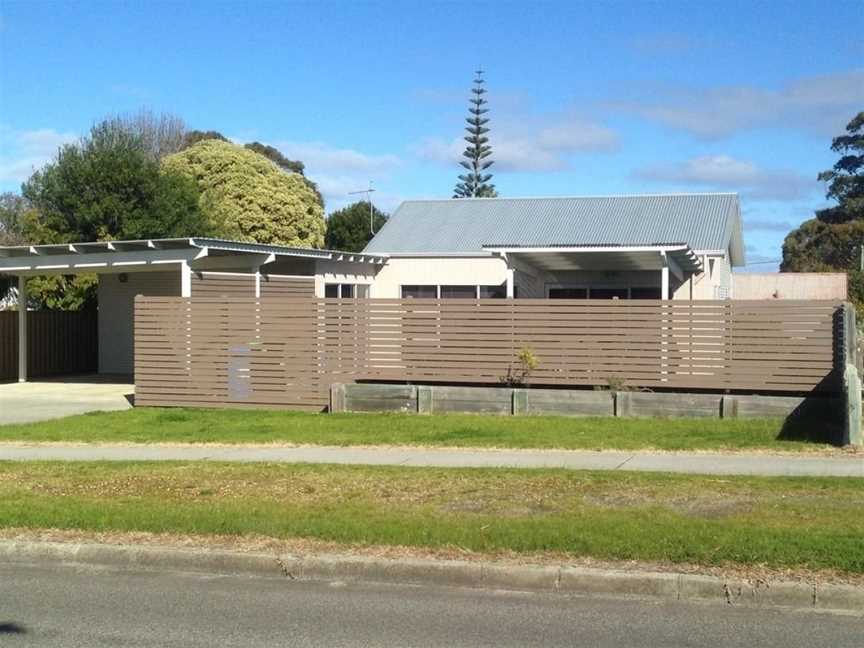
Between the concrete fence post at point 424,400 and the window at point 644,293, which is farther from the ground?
the window at point 644,293

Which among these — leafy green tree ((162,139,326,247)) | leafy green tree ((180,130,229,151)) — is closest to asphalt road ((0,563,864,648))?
leafy green tree ((162,139,326,247))

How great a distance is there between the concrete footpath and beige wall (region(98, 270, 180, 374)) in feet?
42.7

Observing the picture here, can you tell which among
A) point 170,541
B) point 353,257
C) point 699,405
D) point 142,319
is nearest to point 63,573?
point 170,541

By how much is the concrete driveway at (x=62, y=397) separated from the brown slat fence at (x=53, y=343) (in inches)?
30.7

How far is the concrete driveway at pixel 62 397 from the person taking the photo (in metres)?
18.6

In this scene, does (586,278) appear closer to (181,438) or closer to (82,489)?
(181,438)

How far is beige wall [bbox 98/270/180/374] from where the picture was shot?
2709cm

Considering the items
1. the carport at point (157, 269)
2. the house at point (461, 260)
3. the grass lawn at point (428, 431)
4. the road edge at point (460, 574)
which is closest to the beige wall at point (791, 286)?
the house at point (461, 260)

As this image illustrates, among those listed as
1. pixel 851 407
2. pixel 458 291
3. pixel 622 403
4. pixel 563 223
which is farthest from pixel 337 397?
pixel 563 223

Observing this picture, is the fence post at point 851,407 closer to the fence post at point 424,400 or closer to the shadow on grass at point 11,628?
the fence post at point 424,400

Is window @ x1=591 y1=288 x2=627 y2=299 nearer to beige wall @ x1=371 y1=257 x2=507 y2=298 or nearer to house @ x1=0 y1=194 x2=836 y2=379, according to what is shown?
house @ x1=0 y1=194 x2=836 y2=379

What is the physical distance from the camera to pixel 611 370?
16484 mm

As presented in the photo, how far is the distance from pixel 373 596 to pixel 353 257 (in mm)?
19933

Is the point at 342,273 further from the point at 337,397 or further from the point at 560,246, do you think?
the point at 337,397
